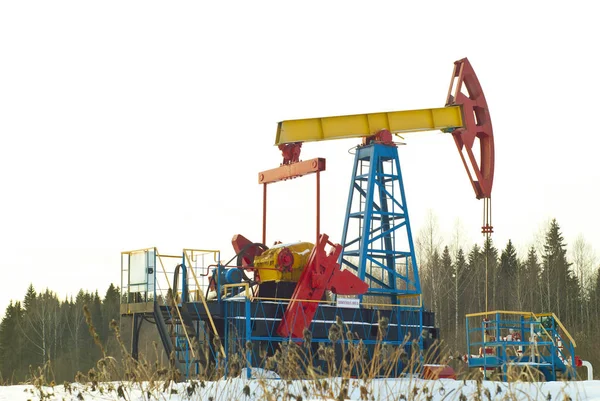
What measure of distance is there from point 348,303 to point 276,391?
28.7 feet

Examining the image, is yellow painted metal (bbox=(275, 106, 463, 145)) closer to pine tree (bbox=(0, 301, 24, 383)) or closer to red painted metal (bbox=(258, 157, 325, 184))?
red painted metal (bbox=(258, 157, 325, 184))

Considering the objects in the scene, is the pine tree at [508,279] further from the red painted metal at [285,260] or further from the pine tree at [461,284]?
the red painted metal at [285,260]

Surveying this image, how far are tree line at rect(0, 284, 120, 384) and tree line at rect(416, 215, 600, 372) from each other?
17.2 m

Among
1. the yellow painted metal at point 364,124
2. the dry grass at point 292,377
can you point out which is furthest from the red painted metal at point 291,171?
the dry grass at point 292,377

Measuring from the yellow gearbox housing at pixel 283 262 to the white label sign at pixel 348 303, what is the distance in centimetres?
91

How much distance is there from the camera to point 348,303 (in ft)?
55.9

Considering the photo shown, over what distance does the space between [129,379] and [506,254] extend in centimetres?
4472

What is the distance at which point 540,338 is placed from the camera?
17781mm

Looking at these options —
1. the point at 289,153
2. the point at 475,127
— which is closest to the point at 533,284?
the point at 475,127

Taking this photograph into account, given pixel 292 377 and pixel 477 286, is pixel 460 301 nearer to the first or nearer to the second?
pixel 477 286

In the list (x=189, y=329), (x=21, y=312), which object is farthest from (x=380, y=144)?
(x=21, y=312)

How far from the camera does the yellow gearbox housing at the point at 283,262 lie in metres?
16.9

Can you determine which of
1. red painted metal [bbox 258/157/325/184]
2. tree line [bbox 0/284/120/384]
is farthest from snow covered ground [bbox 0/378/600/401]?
tree line [bbox 0/284/120/384]

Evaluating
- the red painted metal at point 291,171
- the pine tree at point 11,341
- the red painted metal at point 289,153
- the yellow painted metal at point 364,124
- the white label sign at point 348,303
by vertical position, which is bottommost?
the pine tree at point 11,341
